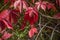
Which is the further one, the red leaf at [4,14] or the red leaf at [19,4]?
the red leaf at [19,4]

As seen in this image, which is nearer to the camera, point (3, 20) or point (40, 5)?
point (3, 20)

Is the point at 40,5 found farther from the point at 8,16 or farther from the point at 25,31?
the point at 25,31

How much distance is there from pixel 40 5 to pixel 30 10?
32 centimetres

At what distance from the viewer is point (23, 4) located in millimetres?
1071

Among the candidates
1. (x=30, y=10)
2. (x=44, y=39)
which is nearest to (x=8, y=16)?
(x=30, y=10)

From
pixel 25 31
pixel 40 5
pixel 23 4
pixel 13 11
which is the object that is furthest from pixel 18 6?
pixel 25 31

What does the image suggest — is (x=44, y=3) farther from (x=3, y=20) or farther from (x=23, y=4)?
(x=3, y=20)

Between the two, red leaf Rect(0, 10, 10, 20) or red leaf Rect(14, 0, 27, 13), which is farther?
red leaf Rect(14, 0, 27, 13)

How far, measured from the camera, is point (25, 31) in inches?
80.1

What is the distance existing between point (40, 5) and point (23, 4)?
0.29 m

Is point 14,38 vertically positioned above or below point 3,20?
below

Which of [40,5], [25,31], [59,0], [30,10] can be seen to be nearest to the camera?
[30,10]

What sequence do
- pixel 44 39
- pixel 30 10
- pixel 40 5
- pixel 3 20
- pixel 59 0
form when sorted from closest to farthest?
pixel 3 20
pixel 30 10
pixel 59 0
pixel 40 5
pixel 44 39

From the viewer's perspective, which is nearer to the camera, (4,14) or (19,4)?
(4,14)
